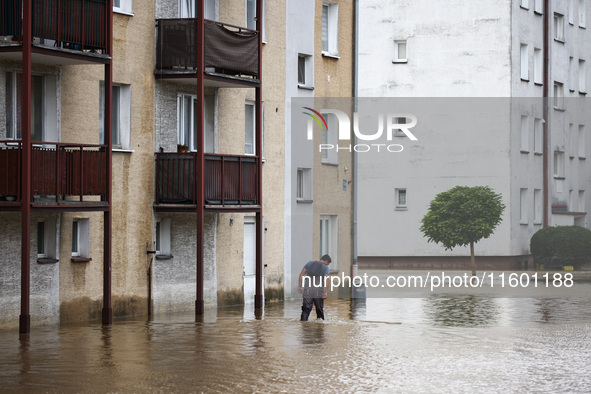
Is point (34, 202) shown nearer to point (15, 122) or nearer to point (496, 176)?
point (15, 122)

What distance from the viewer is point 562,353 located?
17.4 metres

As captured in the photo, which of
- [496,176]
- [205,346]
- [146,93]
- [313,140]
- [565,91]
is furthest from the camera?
[565,91]

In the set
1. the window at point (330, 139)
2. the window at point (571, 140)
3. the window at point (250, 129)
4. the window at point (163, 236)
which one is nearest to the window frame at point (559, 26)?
the window at point (571, 140)

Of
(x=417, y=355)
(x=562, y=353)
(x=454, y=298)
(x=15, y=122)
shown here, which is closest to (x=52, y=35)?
(x=15, y=122)

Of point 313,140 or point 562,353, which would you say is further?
point 313,140

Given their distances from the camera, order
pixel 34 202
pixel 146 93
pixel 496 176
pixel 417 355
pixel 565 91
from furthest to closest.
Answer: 1. pixel 565 91
2. pixel 496 176
3. pixel 146 93
4. pixel 34 202
5. pixel 417 355

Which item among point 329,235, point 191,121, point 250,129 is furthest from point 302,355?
point 329,235

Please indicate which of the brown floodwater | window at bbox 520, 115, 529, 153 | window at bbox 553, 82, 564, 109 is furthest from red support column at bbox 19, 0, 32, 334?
window at bbox 553, 82, 564, 109

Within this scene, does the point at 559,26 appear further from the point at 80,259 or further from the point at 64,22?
the point at 64,22

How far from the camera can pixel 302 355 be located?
55.3 ft

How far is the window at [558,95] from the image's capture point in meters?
57.4

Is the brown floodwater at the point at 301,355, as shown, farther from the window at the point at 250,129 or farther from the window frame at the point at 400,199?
the window frame at the point at 400,199

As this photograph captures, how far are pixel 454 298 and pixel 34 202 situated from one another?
1648cm

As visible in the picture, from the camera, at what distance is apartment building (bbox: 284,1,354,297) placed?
31266mm
